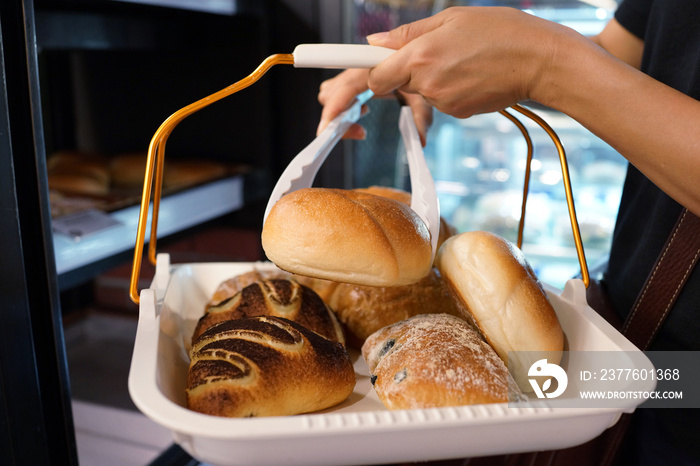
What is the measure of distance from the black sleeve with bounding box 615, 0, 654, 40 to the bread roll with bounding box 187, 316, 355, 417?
839mm

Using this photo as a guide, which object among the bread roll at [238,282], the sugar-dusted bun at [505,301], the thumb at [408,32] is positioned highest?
the thumb at [408,32]

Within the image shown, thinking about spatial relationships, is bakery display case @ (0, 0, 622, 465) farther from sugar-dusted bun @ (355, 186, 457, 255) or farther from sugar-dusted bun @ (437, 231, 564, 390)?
sugar-dusted bun @ (355, 186, 457, 255)

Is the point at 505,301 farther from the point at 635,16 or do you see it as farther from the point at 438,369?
the point at 635,16

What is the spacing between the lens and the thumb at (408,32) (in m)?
0.61

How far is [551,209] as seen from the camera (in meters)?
2.31

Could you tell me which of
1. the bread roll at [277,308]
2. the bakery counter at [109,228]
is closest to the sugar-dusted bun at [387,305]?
the bread roll at [277,308]

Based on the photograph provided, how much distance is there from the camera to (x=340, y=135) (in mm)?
775

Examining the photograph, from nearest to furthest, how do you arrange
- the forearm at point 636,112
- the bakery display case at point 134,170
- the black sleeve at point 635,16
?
the forearm at point 636,112 → the bakery display case at point 134,170 → the black sleeve at point 635,16

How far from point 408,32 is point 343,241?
0.25 metres

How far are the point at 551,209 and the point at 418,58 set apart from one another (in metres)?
1.88

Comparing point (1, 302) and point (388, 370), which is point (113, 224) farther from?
point (388, 370)

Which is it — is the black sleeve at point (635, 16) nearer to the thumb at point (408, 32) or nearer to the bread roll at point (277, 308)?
the thumb at point (408, 32)

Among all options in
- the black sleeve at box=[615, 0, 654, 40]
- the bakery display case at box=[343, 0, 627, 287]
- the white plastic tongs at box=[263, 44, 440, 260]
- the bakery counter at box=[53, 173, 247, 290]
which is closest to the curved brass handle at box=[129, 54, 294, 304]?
the white plastic tongs at box=[263, 44, 440, 260]

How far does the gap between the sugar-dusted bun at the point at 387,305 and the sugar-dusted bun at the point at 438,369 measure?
10cm
